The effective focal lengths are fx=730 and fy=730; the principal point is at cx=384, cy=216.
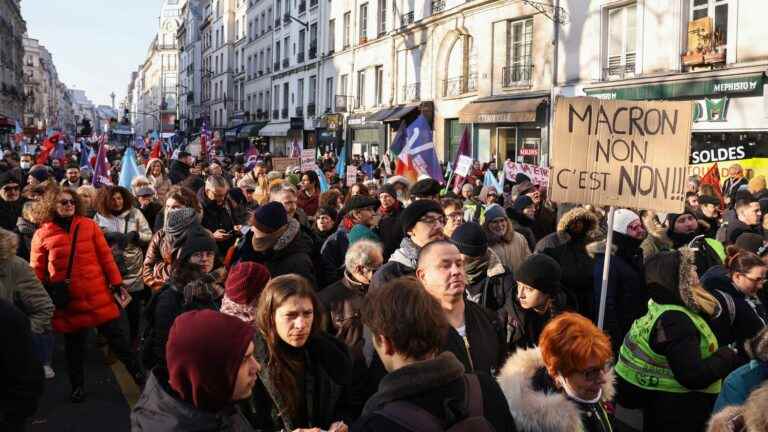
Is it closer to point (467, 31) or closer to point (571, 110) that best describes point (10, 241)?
point (571, 110)

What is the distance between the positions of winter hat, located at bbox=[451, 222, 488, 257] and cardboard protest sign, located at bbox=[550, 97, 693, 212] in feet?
2.74

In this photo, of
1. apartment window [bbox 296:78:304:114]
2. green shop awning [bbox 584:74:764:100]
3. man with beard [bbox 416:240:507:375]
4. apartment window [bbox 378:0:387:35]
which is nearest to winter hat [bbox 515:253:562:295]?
man with beard [bbox 416:240:507:375]

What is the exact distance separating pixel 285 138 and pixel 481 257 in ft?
143

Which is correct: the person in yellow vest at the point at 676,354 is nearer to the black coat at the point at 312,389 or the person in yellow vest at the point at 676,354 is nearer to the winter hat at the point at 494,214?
the black coat at the point at 312,389

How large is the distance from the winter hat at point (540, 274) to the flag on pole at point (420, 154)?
6.93m

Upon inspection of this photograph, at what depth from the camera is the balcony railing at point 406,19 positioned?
2994cm

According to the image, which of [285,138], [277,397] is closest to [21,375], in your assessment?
[277,397]

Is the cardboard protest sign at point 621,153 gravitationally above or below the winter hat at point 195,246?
above

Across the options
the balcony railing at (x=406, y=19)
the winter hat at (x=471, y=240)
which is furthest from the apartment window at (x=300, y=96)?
the winter hat at (x=471, y=240)

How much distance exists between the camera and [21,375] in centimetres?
332

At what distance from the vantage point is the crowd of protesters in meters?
2.46

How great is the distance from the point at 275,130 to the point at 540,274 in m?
44.7

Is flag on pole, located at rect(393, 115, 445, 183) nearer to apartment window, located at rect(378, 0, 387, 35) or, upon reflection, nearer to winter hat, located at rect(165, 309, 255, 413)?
winter hat, located at rect(165, 309, 255, 413)

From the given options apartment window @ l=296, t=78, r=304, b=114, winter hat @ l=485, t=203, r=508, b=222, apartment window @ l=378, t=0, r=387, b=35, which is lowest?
winter hat @ l=485, t=203, r=508, b=222
